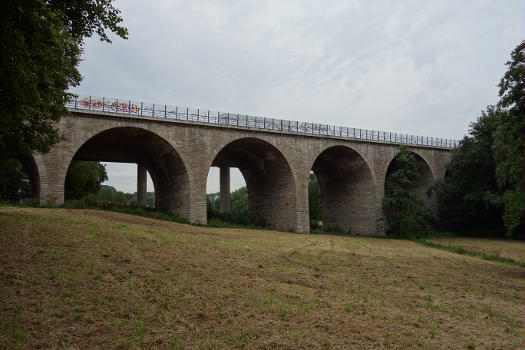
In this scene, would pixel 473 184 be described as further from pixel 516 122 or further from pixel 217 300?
pixel 217 300

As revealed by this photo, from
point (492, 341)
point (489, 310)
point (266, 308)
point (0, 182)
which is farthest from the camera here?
point (0, 182)

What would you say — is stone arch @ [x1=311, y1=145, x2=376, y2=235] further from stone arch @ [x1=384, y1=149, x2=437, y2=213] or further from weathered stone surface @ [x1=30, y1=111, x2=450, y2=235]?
stone arch @ [x1=384, y1=149, x2=437, y2=213]

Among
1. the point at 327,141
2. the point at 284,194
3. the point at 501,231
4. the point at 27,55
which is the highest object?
the point at 327,141

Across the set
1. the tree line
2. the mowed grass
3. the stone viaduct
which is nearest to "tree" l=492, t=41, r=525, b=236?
the tree line

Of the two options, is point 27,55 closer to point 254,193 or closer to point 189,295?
point 189,295

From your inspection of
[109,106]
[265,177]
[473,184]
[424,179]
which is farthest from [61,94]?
[424,179]

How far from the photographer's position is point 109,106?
23469mm

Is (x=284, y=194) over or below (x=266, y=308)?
over

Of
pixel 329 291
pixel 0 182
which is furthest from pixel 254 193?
pixel 329 291

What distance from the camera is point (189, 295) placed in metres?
8.41

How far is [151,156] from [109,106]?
7.24 meters

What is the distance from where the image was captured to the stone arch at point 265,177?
3020 cm

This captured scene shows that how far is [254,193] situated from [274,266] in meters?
23.7

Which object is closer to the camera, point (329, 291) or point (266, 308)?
point (266, 308)
